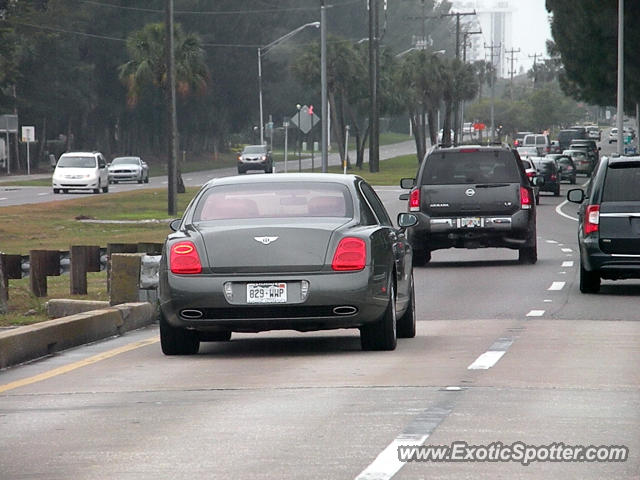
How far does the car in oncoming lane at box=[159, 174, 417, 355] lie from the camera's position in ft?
41.5

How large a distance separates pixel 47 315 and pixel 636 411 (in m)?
9.38

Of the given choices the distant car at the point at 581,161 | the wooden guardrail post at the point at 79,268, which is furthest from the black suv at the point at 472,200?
the distant car at the point at 581,161

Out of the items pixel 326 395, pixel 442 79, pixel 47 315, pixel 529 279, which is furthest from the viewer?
pixel 442 79

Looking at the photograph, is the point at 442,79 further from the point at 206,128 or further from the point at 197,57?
the point at 197,57

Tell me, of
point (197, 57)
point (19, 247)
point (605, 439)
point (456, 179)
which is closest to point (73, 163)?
point (197, 57)

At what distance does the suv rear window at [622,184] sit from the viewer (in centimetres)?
1997

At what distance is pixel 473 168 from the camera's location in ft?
85.1

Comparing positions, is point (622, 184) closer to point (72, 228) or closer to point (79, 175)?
point (72, 228)

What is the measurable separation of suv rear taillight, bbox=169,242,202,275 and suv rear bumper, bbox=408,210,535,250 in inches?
509

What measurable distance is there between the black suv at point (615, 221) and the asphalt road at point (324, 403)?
3396mm

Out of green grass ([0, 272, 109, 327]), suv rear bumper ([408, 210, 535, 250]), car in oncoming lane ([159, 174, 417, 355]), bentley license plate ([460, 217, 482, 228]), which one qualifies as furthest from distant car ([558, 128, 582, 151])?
car in oncoming lane ([159, 174, 417, 355])

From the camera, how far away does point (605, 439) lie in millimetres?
8422

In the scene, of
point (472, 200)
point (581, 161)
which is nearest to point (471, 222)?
point (472, 200)

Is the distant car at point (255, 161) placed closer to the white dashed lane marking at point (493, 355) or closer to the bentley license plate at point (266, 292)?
the white dashed lane marking at point (493, 355)
